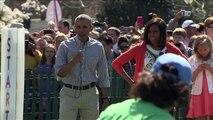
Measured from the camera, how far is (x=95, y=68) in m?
8.98

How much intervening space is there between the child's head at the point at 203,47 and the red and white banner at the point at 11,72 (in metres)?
3.10

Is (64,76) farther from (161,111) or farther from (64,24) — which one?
(64,24)

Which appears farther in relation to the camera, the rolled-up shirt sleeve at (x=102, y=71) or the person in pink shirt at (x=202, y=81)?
the person in pink shirt at (x=202, y=81)

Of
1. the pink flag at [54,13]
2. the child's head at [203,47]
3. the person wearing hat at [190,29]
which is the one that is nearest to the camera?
the child's head at [203,47]

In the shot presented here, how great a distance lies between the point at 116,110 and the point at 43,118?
25.9 feet

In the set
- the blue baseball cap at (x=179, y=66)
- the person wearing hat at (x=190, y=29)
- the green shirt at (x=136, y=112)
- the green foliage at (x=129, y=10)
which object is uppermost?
the green foliage at (x=129, y=10)

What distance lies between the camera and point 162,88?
3.46m

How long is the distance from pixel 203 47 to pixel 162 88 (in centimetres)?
657

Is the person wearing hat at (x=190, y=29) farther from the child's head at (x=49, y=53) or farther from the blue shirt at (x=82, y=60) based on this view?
the blue shirt at (x=82, y=60)

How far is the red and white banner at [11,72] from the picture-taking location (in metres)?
7.66

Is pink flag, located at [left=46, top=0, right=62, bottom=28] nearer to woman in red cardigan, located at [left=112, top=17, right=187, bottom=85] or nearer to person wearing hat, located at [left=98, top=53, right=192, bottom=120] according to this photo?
woman in red cardigan, located at [left=112, top=17, right=187, bottom=85]

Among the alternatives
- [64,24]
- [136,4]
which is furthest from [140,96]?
[136,4]

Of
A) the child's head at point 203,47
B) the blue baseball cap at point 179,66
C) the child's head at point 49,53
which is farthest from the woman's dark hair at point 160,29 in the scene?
the blue baseball cap at point 179,66

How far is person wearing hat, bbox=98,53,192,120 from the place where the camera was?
346cm
